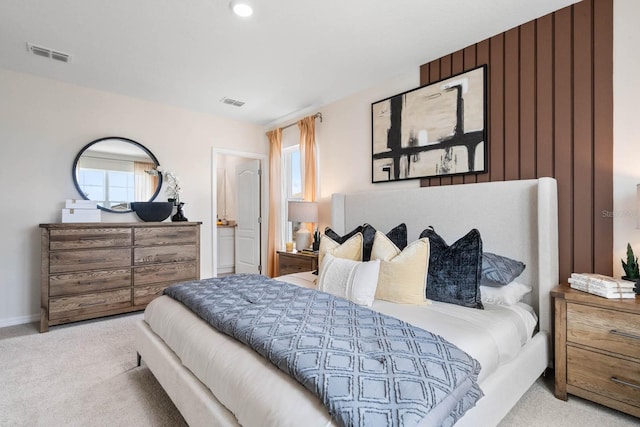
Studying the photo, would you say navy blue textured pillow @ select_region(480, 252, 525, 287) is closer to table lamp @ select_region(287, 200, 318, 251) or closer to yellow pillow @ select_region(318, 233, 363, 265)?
yellow pillow @ select_region(318, 233, 363, 265)

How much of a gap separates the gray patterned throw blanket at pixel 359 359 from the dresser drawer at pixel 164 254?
2.17 meters

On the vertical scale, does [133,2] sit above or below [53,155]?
above

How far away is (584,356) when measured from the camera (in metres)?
1.77

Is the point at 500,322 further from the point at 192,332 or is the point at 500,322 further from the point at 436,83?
the point at 436,83

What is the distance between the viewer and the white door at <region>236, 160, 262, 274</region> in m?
5.16

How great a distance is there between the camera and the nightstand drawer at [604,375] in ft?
5.29

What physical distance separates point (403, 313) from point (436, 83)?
213cm

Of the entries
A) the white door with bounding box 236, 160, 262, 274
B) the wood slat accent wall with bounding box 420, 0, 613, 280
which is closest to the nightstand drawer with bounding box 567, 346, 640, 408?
the wood slat accent wall with bounding box 420, 0, 613, 280

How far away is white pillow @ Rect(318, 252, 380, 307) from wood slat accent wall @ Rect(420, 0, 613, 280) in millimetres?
1350

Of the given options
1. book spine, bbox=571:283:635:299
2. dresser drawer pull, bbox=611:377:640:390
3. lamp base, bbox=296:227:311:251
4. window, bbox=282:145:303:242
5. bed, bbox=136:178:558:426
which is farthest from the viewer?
window, bbox=282:145:303:242

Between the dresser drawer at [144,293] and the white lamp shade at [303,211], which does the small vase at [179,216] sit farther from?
the white lamp shade at [303,211]

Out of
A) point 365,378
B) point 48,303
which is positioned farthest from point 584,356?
point 48,303

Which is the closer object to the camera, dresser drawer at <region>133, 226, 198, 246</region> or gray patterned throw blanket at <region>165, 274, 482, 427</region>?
gray patterned throw blanket at <region>165, 274, 482, 427</region>

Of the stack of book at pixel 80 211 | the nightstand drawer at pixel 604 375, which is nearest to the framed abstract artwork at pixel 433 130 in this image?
the nightstand drawer at pixel 604 375
